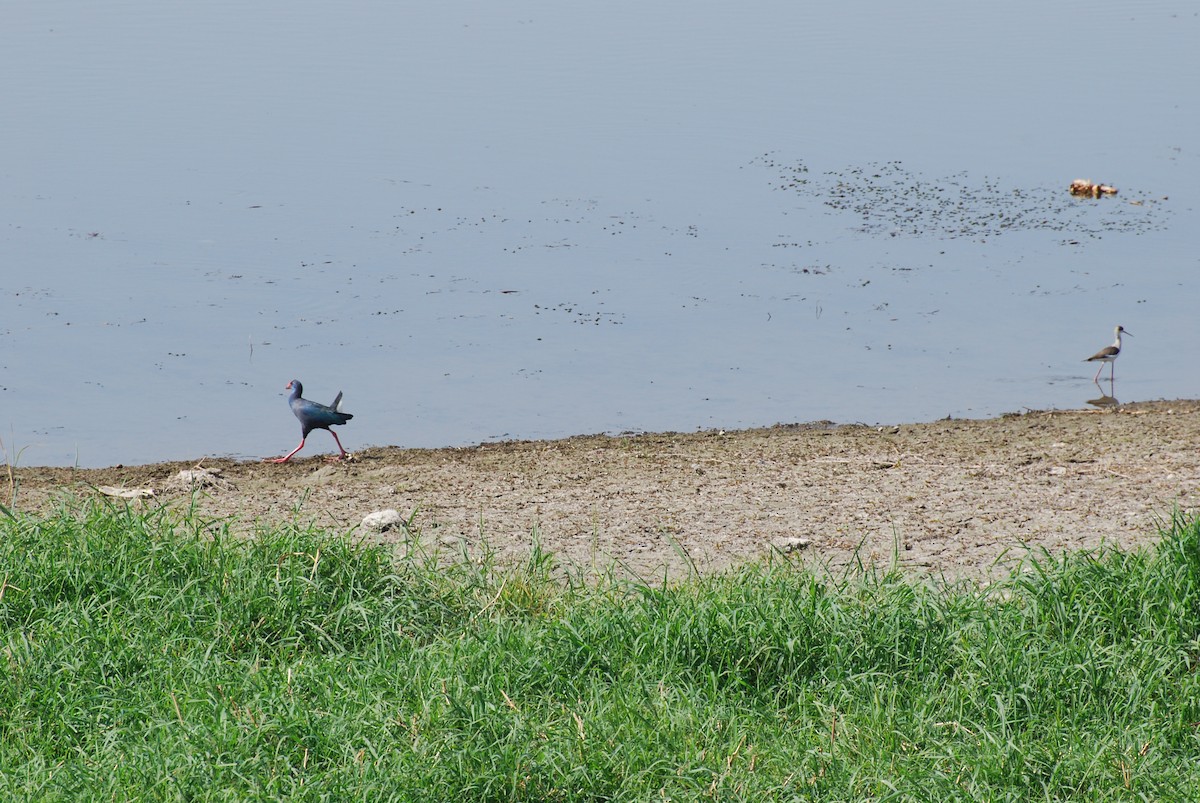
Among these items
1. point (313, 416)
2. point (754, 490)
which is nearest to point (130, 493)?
point (313, 416)

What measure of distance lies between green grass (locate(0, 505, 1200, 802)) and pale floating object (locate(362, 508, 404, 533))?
1.02m

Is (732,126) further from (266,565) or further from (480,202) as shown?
(266,565)

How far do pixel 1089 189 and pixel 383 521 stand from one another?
10.8 m

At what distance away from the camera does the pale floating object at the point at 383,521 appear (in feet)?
22.0

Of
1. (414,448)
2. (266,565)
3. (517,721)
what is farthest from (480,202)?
(517,721)

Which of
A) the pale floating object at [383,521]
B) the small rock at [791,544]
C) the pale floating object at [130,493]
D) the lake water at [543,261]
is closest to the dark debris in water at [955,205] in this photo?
the lake water at [543,261]

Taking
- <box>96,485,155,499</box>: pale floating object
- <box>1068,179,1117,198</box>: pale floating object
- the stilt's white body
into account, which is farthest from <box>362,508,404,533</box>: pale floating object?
<box>1068,179,1117,198</box>: pale floating object

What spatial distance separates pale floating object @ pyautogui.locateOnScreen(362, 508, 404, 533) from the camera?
22.0 ft

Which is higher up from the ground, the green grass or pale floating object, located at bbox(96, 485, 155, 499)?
pale floating object, located at bbox(96, 485, 155, 499)

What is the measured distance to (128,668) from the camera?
192 inches

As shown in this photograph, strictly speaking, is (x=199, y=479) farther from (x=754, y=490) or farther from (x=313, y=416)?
(x=754, y=490)

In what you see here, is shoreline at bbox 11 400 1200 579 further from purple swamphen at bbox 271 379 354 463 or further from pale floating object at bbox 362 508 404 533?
purple swamphen at bbox 271 379 354 463

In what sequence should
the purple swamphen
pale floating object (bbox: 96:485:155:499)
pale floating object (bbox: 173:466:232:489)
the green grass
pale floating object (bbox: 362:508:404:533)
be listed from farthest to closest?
the purple swamphen → pale floating object (bbox: 173:466:232:489) → pale floating object (bbox: 96:485:155:499) → pale floating object (bbox: 362:508:404:533) → the green grass

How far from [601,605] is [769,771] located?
115cm
